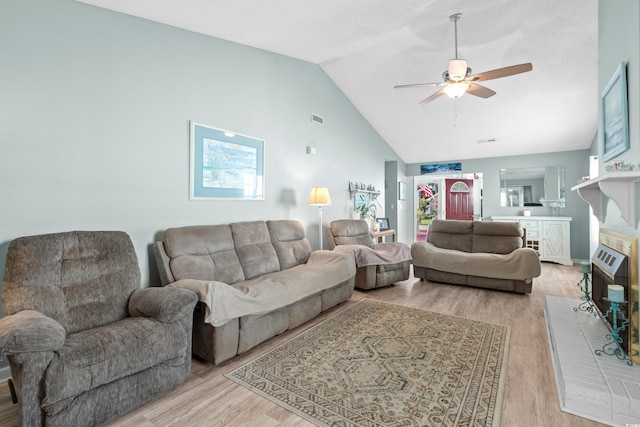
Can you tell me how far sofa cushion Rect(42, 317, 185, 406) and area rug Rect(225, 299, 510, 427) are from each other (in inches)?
20.9

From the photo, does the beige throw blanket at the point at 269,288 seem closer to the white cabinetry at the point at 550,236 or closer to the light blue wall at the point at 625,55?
the light blue wall at the point at 625,55

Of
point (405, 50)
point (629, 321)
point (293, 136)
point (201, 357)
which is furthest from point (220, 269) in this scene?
point (405, 50)

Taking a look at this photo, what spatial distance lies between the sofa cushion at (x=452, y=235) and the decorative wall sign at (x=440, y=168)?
116 inches

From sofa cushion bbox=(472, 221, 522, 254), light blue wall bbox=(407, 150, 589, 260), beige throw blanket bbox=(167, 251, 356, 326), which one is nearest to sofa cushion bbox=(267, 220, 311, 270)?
beige throw blanket bbox=(167, 251, 356, 326)

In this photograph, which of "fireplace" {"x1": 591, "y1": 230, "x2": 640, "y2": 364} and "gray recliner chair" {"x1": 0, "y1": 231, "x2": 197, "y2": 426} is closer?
"gray recliner chair" {"x1": 0, "y1": 231, "x2": 197, "y2": 426}

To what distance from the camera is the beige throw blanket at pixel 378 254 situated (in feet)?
13.1

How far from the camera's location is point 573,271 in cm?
534

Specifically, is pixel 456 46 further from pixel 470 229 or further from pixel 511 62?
pixel 470 229

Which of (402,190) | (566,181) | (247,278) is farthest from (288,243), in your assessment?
(566,181)

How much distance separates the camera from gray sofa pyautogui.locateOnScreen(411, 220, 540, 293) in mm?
3893

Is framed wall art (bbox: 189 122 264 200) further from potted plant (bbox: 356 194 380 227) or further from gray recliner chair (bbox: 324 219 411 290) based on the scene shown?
potted plant (bbox: 356 194 380 227)

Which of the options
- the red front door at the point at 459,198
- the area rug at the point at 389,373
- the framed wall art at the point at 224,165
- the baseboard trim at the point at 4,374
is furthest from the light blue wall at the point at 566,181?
the baseboard trim at the point at 4,374

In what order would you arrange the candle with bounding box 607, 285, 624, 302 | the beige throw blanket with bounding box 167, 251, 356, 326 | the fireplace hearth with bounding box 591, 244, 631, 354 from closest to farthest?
1. the candle with bounding box 607, 285, 624, 302
2. the fireplace hearth with bounding box 591, 244, 631, 354
3. the beige throw blanket with bounding box 167, 251, 356, 326

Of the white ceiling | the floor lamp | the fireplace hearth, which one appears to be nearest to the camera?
the fireplace hearth
